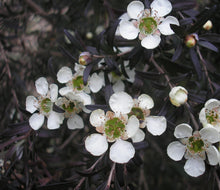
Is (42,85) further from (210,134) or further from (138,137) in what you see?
(210,134)

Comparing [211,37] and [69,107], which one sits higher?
[211,37]

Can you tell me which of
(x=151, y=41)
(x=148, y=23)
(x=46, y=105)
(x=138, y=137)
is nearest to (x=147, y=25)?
(x=148, y=23)

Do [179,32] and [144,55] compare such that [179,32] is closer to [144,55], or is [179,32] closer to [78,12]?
[144,55]

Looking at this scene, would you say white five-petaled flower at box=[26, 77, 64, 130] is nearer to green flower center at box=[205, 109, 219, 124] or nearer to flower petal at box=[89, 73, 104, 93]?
flower petal at box=[89, 73, 104, 93]

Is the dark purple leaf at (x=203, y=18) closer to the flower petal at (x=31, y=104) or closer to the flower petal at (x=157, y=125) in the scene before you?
the flower petal at (x=157, y=125)

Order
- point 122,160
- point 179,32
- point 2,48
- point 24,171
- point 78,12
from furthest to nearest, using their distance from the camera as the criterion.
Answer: point 78,12
point 2,48
point 24,171
point 179,32
point 122,160

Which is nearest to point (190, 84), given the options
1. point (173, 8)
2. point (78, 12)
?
point (173, 8)
